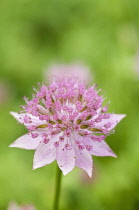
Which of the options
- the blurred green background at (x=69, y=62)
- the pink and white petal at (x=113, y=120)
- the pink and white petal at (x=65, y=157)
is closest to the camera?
the pink and white petal at (x=65, y=157)

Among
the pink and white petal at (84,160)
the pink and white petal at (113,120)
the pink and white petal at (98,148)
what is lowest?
the pink and white petal at (84,160)

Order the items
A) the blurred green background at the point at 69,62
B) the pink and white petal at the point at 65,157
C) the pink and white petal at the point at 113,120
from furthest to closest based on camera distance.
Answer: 1. the blurred green background at the point at 69,62
2. the pink and white petal at the point at 113,120
3. the pink and white petal at the point at 65,157

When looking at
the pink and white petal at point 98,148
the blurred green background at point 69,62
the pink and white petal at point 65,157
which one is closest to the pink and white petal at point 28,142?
the pink and white petal at point 65,157

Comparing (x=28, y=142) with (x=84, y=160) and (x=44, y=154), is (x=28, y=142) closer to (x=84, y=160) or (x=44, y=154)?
(x=44, y=154)

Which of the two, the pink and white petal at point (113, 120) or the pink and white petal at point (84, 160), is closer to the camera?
the pink and white petal at point (84, 160)

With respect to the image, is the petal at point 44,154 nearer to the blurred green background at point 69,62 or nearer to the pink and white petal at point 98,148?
the pink and white petal at point 98,148

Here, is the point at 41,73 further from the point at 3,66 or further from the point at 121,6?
the point at 121,6

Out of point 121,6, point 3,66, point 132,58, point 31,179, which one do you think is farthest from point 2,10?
point 31,179

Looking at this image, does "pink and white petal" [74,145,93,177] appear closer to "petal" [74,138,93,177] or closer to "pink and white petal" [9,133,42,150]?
"petal" [74,138,93,177]

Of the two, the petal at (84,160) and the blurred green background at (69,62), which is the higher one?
the blurred green background at (69,62)
